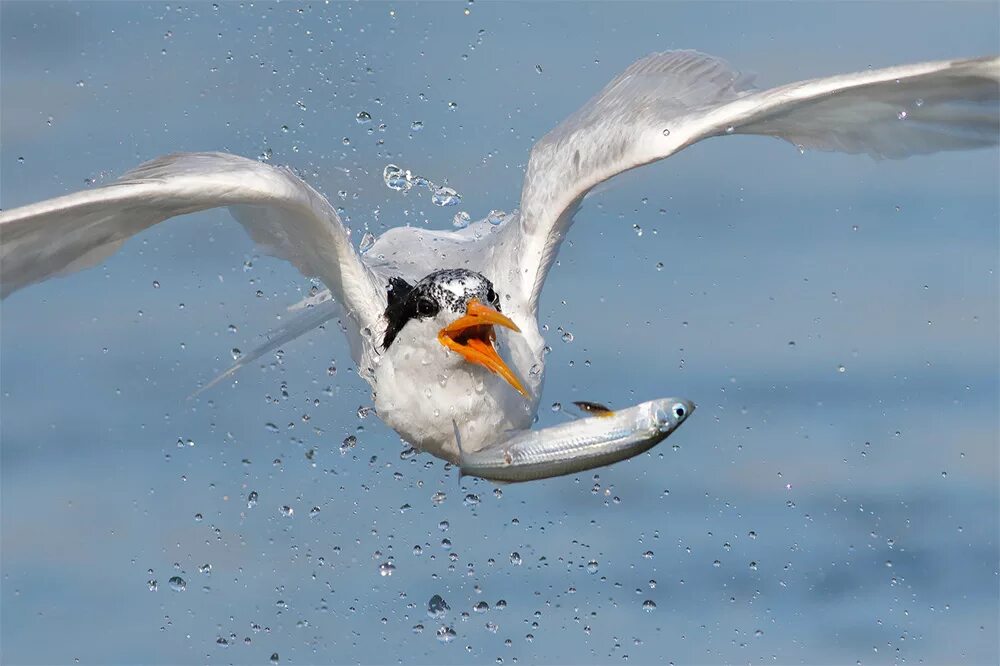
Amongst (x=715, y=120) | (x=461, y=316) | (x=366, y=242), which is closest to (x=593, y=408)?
(x=461, y=316)

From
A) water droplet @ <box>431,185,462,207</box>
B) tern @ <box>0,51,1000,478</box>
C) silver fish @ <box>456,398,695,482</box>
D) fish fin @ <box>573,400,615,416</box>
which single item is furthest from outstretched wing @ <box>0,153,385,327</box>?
fish fin @ <box>573,400,615,416</box>

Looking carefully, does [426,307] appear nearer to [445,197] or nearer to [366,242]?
[366,242]

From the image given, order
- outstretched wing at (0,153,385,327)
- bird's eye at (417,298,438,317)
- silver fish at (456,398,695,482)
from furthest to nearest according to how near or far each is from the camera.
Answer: bird's eye at (417,298,438,317) < outstretched wing at (0,153,385,327) < silver fish at (456,398,695,482)

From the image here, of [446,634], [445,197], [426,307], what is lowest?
[446,634]

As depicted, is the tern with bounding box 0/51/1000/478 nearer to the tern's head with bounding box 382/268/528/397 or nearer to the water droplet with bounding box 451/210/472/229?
the tern's head with bounding box 382/268/528/397

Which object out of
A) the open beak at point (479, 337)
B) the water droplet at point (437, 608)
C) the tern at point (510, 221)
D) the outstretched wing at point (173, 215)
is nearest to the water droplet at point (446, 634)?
the water droplet at point (437, 608)

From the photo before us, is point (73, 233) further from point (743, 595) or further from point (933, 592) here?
point (933, 592)

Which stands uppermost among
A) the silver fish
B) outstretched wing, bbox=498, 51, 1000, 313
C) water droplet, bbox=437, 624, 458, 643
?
outstretched wing, bbox=498, 51, 1000, 313
